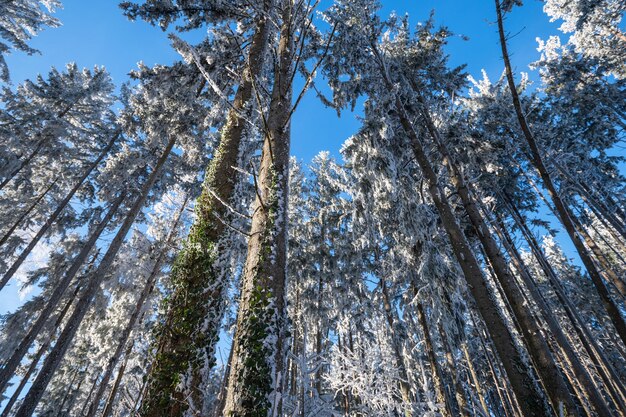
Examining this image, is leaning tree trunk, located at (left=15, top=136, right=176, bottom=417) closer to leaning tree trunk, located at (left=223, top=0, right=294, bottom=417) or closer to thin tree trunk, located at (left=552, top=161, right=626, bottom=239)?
leaning tree trunk, located at (left=223, top=0, right=294, bottom=417)

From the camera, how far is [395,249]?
11.8m

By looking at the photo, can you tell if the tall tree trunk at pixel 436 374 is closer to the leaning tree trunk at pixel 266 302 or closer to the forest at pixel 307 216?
the forest at pixel 307 216

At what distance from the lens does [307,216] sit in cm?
2066

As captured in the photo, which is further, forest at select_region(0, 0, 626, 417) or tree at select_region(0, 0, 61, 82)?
tree at select_region(0, 0, 61, 82)

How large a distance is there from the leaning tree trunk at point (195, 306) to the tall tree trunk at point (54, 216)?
15905 millimetres

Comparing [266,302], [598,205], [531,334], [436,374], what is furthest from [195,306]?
[598,205]

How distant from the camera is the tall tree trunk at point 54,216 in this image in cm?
1522

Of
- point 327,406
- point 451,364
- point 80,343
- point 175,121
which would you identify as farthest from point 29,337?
point 451,364

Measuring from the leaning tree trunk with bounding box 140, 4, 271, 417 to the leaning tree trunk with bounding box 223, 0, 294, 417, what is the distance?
48 cm

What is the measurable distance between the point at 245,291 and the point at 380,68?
10.2 m

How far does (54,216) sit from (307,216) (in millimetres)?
14358

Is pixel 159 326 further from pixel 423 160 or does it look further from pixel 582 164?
pixel 582 164

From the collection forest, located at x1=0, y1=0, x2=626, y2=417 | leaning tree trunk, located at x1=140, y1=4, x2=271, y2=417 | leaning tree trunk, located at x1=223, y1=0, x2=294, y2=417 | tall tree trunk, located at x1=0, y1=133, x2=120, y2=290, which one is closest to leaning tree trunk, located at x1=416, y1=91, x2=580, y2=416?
forest, located at x1=0, y1=0, x2=626, y2=417

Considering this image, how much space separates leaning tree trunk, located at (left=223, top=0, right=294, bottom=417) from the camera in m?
2.14
